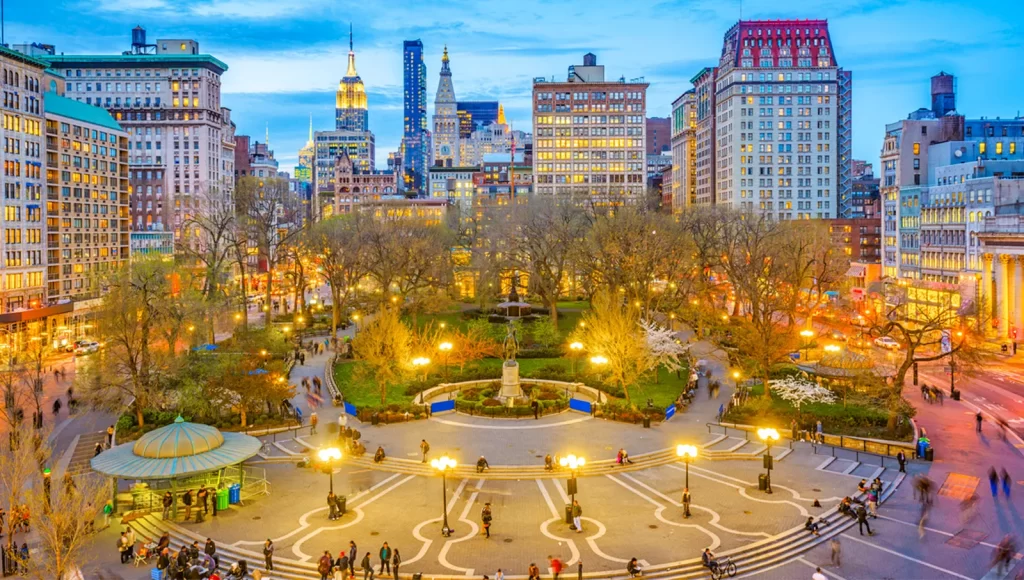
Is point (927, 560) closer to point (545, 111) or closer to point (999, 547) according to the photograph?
point (999, 547)

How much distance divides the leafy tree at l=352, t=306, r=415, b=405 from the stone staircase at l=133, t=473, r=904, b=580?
66.1 feet

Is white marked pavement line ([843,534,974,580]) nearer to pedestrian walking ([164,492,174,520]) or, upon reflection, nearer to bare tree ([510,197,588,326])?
pedestrian walking ([164,492,174,520])

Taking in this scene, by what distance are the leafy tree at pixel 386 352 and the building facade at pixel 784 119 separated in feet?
365

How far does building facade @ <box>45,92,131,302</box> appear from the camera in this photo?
9119 centimetres

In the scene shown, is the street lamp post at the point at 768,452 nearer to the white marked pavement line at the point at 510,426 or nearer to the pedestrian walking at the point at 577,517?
the pedestrian walking at the point at 577,517

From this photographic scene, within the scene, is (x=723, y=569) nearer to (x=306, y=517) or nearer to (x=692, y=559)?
(x=692, y=559)

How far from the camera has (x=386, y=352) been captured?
175ft

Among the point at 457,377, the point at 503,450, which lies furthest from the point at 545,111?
the point at 503,450

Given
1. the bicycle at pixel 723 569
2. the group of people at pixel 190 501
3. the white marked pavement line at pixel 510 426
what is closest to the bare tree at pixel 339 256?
the white marked pavement line at pixel 510 426

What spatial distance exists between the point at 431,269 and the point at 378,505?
59880 millimetres

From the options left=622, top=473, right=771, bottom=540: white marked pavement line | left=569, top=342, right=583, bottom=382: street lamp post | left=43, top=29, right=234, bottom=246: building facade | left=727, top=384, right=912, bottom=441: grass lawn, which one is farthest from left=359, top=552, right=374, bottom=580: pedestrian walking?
left=43, top=29, right=234, bottom=246: building facade

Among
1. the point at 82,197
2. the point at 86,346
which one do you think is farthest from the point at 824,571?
the point at 82,197

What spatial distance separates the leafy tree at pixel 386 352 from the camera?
171 ft

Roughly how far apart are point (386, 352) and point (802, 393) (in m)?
26.4
